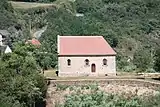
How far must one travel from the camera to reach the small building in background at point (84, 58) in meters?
42.3

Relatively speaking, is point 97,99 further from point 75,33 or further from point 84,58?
point 75,33

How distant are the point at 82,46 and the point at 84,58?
115 centimetres

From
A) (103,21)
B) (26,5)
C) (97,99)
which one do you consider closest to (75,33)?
(103,21)

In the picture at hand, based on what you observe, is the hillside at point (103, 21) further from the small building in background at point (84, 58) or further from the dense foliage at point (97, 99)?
the dense foliage at point (97, 99)

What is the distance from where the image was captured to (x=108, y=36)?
66750 mm

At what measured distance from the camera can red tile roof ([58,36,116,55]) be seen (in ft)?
140

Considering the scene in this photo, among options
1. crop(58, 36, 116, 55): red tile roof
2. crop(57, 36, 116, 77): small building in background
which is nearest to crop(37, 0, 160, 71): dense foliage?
crop(58, 36, 116, 55): red tile roof

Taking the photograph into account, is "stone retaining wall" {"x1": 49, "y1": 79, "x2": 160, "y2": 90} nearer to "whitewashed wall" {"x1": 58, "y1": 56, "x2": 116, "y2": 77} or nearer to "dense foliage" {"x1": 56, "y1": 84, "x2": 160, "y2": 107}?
"dense foliage" {"x1": 56, "y1": 84, "x2": 160, "y2": 107}

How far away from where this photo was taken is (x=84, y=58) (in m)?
42.7

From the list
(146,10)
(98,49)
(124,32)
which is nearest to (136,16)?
(146,10)

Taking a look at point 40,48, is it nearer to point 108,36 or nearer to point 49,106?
point 49,106

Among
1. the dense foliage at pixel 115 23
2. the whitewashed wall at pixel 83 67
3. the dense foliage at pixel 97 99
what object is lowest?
the dense foliage at pixel 97 99

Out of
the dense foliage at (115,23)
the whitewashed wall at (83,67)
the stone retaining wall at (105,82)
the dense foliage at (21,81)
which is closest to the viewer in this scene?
the dense foliage at (21,81)

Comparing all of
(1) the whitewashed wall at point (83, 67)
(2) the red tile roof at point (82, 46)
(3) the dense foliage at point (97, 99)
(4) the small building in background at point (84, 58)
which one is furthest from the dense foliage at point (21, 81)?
(2) the red tile roof at point (82, 46)
